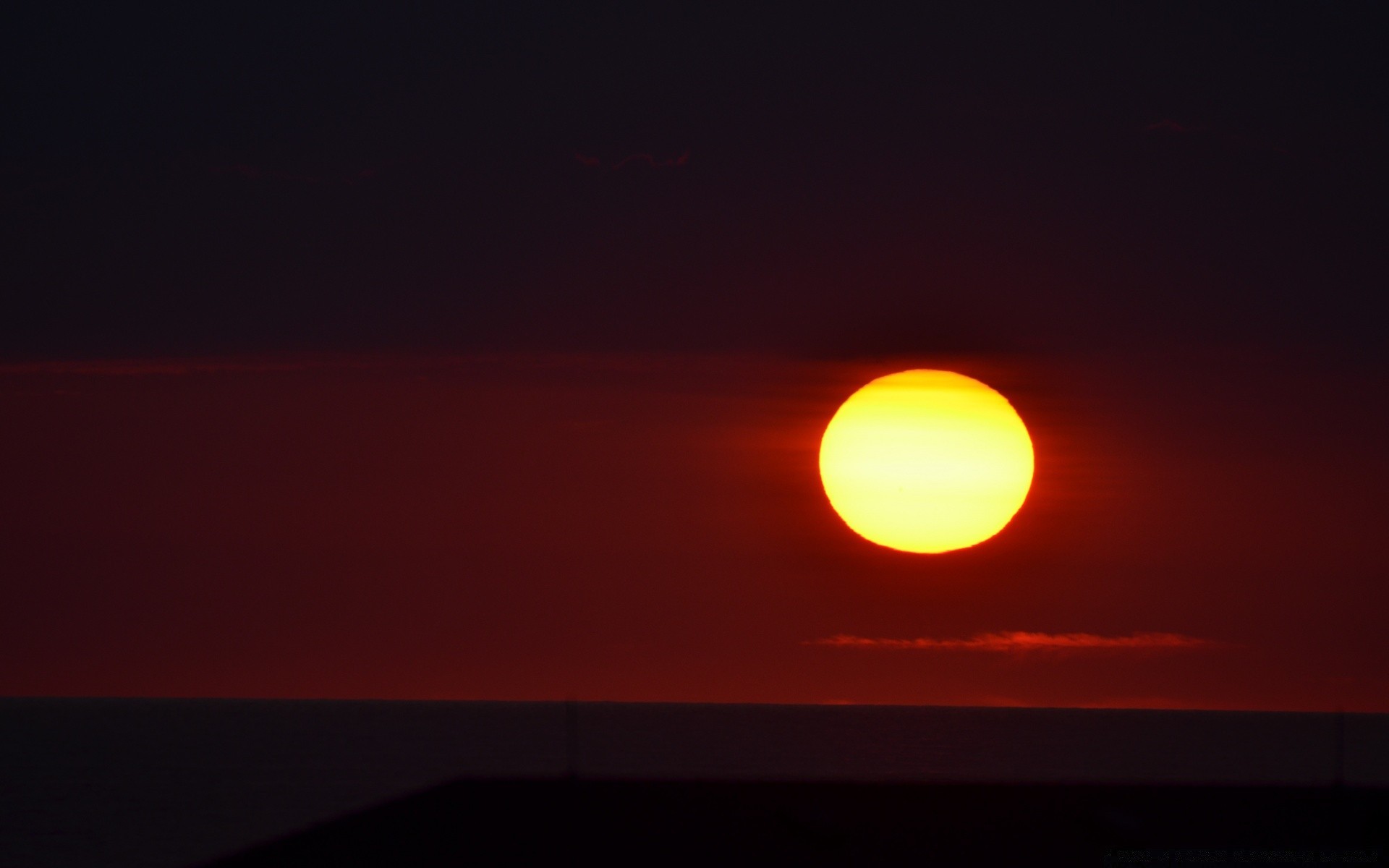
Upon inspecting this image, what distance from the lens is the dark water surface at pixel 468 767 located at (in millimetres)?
60094

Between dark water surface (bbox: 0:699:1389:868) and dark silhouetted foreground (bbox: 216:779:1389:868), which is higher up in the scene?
dark water surface (bbox: 0:699:1389:868)

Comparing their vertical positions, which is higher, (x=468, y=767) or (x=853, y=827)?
(x=468, y=767)

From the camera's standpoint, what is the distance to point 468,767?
102 meters

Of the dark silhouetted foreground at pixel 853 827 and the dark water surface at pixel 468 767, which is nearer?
the dark silhouetted foreground at pixel 853 827

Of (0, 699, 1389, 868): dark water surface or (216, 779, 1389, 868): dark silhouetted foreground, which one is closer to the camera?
(216, 779, 1389, 868): dark silhouetted foreground

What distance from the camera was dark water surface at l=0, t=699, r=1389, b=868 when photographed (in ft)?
197

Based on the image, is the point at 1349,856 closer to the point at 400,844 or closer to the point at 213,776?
the point at 400,844

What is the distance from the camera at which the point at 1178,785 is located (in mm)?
30859

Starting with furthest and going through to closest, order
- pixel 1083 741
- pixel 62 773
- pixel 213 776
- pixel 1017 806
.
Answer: pixel 1083 741 → pixel 62 773 → pixel 213 776 → pixel 1017 806

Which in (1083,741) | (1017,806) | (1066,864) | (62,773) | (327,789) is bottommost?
(1066,864)

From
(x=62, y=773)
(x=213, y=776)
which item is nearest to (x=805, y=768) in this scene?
(x=213, y=776)

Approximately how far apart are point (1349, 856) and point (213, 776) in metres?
99.8

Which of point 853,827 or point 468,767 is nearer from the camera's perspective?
point 853,827

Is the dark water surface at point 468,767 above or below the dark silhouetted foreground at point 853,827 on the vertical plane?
above
